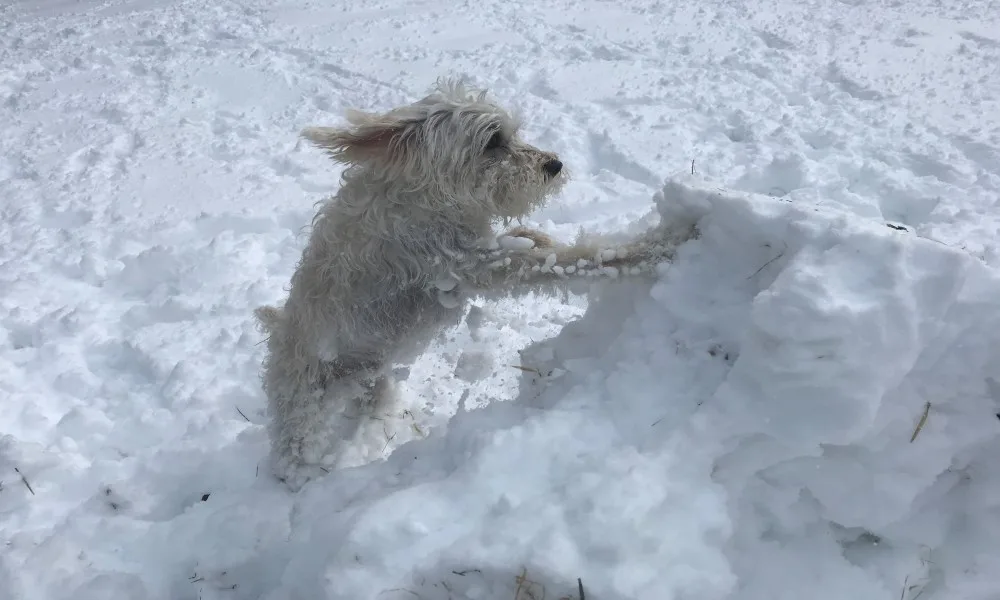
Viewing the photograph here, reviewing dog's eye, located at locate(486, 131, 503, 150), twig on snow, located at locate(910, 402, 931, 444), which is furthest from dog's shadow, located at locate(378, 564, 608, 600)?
dog's eye, located at locate(486, 131, 503, 150)

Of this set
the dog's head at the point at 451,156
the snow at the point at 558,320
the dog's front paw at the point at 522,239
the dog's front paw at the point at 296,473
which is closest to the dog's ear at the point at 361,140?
the dog's head at the point at 451,156

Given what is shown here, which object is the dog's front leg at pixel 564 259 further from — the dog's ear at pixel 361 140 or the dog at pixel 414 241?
the dog's ear at pixel 361 140

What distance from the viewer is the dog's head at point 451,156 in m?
3.01

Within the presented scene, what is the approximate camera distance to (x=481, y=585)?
6.51 feet

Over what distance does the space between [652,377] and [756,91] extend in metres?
5.08

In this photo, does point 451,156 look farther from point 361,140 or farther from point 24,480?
point 24,480

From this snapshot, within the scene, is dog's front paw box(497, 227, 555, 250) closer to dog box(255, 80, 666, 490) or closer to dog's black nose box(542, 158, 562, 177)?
dog box(255, 80, 666, 490)

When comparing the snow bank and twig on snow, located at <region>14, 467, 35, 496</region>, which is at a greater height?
the snow bank

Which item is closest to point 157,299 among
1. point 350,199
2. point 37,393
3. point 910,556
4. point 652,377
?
point 37,393

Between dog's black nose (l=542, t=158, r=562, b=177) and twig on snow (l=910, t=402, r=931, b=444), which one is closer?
twig on snow (l=910, t=402, r=931, b=444)

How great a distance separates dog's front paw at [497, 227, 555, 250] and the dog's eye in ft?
1.38

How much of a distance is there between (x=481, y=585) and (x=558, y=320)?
8.66ft

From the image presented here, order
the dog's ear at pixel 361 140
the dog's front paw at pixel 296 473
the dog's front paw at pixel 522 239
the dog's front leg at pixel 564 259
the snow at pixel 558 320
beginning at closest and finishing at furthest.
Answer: the snow at pixel 558 320, the dog's front leg at pixel 564 259, the dog's ear at pixel 361 140, the dog's front paw at pixel 522 239, the dog's front paw at pixel 296 473

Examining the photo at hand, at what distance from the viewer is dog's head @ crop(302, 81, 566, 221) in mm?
3008
